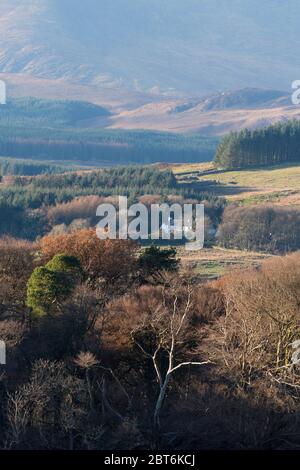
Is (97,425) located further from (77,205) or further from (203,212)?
(77,205)

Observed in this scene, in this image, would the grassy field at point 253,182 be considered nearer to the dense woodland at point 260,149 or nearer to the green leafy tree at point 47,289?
the dense woodland at point 260,149

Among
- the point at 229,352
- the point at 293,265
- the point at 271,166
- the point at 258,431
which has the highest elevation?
the point at 271,166

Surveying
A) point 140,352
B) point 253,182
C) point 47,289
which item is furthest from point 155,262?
point 253,182

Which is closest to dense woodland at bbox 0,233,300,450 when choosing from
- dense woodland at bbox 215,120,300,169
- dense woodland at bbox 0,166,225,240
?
dense woodland at bbox 0,166,225,240

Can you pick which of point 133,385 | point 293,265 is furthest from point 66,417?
point 293,265

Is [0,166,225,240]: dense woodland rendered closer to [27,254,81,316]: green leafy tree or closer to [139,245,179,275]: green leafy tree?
[139,245,179,275]: green leafy tree

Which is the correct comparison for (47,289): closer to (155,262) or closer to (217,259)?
(155,262)
